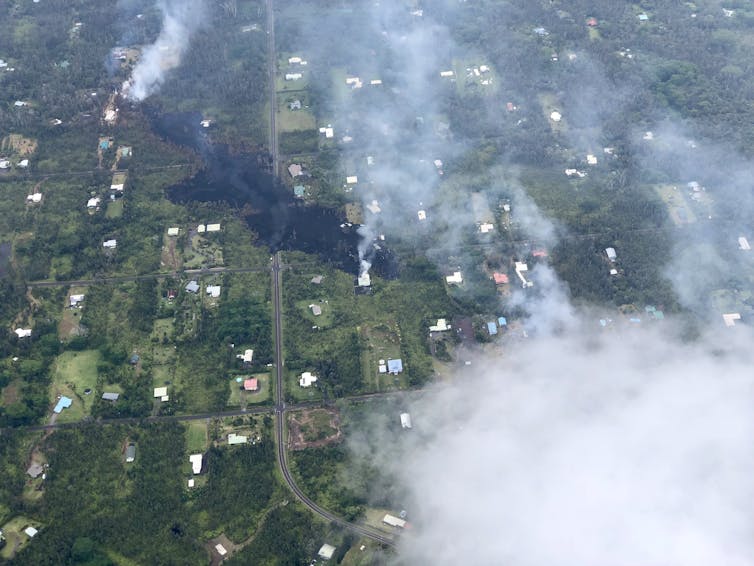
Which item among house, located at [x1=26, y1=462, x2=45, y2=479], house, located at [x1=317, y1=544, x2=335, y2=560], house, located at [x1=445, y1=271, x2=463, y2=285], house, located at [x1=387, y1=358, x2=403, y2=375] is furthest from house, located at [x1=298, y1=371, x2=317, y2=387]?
house, located at [x1=26, y1=462, x2=45, y2=479]

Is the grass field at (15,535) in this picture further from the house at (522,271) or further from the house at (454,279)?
the house at (522,271)

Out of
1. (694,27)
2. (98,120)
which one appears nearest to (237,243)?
(98,120)

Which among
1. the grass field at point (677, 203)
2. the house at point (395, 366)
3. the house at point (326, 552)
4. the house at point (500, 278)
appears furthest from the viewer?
the grass field at point (677, 203)

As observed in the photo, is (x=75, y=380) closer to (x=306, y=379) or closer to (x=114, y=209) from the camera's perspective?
(x=306, y=379)

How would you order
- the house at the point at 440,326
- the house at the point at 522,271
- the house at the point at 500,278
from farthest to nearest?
the house at the point at 500,278 < the house at the point at 522,271 < the house at the point at 440,326

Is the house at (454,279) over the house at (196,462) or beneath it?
over

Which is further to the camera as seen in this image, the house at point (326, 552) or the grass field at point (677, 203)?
the grass field at point (677, 203)

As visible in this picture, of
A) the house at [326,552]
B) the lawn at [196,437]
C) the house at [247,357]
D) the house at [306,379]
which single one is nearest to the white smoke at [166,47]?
the house at [247,357]

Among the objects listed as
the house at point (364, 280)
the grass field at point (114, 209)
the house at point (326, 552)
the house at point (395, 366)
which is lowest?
the house at point (326, 552)

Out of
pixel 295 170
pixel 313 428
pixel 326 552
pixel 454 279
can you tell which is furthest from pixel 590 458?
pixel 295 170
